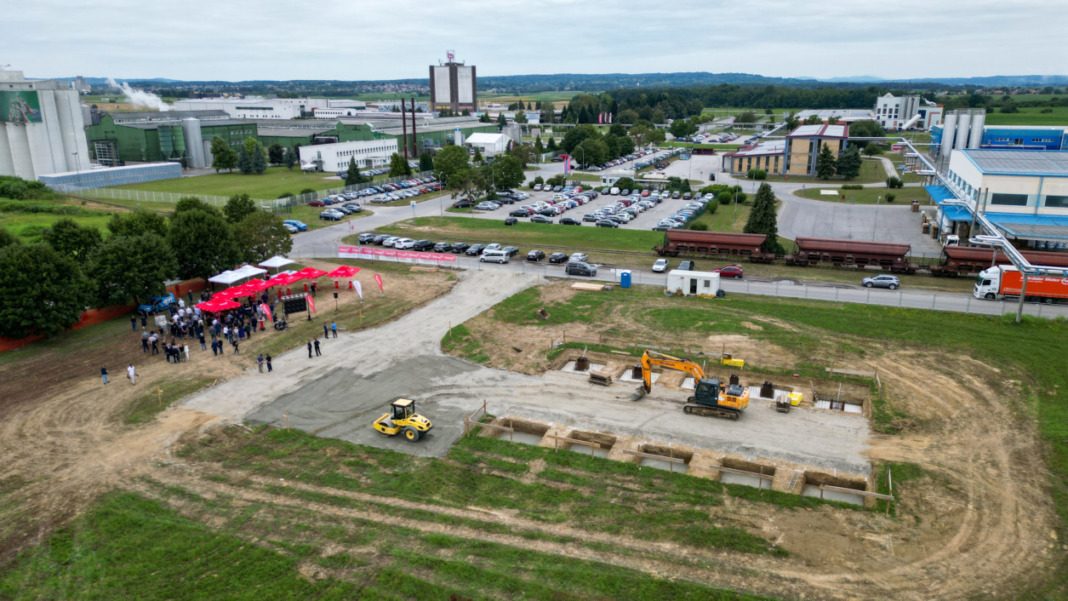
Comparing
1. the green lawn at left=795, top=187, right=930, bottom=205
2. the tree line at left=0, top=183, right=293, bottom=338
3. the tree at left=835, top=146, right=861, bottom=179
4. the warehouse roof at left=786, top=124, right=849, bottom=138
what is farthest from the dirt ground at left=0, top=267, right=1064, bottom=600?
the warehouse roof at left=786, top=124, right=849, bottom=138

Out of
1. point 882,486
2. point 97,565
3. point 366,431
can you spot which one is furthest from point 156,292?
point 882,486

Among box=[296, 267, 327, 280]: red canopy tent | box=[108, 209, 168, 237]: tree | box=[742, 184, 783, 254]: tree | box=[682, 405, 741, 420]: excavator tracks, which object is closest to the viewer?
box=[682, 405, 741, 420]: excavator tracks

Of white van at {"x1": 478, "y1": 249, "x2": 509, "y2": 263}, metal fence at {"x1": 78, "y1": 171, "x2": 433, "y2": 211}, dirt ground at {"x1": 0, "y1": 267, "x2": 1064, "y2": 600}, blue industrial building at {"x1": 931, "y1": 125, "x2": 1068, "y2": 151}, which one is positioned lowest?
dirt ground at {"x1": 0, "y1": 267, "x2": 1064, "y2": 600}

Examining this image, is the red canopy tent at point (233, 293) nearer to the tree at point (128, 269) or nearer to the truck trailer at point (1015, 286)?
the tree at point (128, 269)

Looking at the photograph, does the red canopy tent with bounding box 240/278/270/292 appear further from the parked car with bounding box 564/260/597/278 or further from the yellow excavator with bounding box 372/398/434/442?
the parked car with bounding box 564/260/597/278

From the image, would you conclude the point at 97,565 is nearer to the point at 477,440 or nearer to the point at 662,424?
the point at 477,440

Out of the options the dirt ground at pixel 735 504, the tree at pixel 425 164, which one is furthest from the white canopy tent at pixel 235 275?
the tree at pixel 425 164
